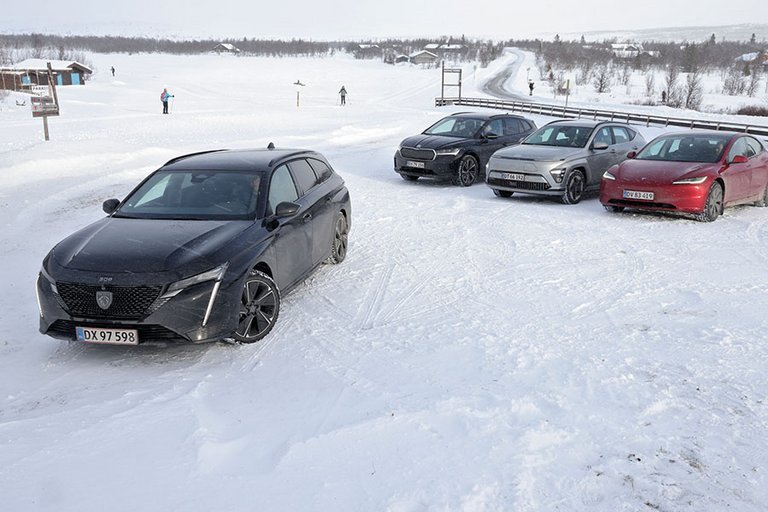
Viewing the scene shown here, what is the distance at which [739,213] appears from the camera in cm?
1150

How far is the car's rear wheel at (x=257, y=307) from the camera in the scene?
5.48 metres

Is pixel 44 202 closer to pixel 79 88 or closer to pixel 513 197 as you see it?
pixel 513 197

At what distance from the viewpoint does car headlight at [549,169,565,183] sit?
1198 cm

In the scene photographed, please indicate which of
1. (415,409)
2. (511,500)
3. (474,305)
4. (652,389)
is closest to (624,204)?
(474,305)

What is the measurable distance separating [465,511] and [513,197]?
10429 mm

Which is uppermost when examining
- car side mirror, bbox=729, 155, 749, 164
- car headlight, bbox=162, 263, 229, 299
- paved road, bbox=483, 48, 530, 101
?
car side mirror, bbox=729, 155, 749, 164

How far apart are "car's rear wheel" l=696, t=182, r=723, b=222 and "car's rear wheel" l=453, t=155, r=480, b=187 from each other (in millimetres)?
5155

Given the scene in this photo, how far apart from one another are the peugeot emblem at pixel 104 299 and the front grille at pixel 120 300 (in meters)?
0.02

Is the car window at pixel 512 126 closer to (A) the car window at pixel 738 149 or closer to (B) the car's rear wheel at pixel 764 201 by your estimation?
(A) the car window at pixel 738 149

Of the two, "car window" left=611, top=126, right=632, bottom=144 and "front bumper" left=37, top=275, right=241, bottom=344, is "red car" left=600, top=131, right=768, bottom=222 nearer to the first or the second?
"car window" left=611, top=126, right=632, bottom=144

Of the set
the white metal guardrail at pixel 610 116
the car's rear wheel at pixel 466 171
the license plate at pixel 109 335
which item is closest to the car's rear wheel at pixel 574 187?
the car's rear wheel at pixel 466 171

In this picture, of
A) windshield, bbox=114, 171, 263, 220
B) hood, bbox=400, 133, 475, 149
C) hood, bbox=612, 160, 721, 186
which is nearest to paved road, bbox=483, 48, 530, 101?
hood, bbox=400, 133, 475, 149

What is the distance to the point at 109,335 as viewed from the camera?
495cm

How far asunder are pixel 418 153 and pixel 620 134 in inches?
167
